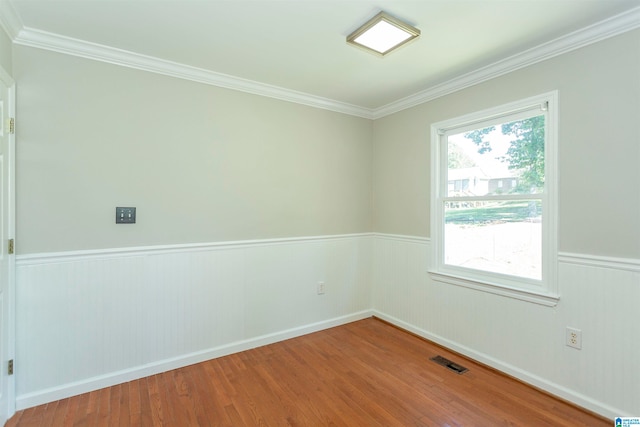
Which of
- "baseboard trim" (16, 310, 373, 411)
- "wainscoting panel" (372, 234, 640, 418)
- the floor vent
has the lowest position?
the floor vent

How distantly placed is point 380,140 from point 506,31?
5.85 ft

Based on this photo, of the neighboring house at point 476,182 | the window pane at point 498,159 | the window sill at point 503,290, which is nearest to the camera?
the window sill at point 503,290

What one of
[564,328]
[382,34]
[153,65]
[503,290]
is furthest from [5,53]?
[564,328]

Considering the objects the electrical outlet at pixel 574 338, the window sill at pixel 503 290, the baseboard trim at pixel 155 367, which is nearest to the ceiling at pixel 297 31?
the window sill at pixel 503 290

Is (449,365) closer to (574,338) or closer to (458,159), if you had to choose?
(574,338)

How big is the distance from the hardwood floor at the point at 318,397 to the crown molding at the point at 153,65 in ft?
8.03

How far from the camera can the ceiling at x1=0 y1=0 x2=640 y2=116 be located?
1819 mm

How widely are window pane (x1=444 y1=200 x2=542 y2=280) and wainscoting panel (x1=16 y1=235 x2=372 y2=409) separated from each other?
125 cm

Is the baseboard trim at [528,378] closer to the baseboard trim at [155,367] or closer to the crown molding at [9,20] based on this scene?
the baseboard trim at [155,367]

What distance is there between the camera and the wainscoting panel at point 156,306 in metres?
2.13

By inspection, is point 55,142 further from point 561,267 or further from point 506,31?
point 561,267

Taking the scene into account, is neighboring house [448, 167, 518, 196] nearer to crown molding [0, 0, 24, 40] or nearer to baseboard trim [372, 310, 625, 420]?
baseboard trim [372, 310, 625, 420]

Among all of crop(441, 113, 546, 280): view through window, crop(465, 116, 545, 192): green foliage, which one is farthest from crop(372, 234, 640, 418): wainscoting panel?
crop(465, 116, 545, 192): green foliage

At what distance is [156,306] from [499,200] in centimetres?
297
